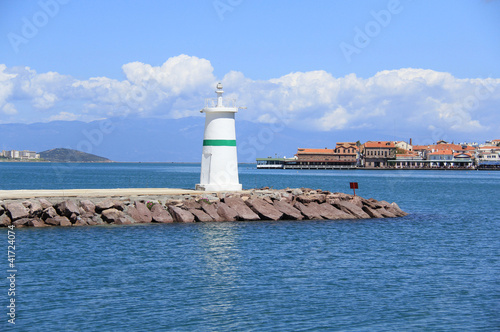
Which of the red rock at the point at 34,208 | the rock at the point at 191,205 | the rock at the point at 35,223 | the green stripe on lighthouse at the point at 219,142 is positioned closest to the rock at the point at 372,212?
the green stripe on lighthouse at the point at 219,142

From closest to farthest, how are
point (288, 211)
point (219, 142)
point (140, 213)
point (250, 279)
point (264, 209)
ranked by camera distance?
point (250, 279) → point (140, 213) → point (264, 209) → point (288, 211) → point (219, 142)

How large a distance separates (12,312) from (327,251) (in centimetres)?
1140

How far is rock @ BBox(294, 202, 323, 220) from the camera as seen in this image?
30562 mm

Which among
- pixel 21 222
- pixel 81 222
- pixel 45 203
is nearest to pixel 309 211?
pixel 81 222

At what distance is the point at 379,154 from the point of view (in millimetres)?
184750

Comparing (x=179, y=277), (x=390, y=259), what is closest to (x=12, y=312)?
(x=179, y=277)

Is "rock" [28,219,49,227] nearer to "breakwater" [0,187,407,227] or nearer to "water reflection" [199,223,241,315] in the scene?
"breakwater" [0,187,407,227]

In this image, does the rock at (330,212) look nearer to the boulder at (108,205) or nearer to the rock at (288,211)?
the rock at (288,211)

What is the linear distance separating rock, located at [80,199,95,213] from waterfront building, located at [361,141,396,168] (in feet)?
533

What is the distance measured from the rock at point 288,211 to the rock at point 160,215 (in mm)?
5835

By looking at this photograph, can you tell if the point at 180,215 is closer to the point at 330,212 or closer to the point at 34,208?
the point at 34,208

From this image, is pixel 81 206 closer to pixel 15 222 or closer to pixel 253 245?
pixel 15 222

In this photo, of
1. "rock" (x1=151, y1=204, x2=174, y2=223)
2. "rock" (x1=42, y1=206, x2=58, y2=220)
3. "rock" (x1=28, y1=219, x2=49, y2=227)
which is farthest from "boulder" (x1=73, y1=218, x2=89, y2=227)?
"rock" (x1=151, y1=204, x2=174, y2=223)

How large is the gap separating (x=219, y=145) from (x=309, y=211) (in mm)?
5820
